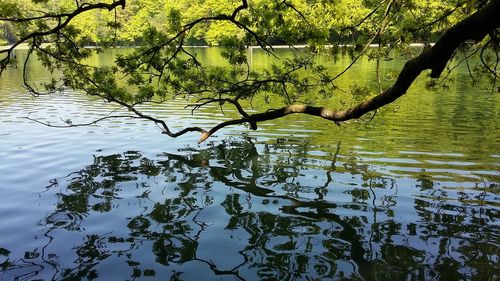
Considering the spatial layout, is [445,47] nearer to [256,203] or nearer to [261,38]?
[261,38]

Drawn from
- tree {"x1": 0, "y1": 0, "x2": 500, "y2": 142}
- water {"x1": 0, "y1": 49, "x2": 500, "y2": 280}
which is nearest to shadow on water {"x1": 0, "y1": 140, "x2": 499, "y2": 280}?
water {"x1": 0, "y1": 49, "x2": 500, "y2": 280}

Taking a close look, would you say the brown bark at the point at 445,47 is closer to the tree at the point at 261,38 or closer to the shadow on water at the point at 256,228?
the tree at the point at 261,38

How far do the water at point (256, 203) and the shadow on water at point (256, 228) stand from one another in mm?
33

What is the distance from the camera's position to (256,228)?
340 inches

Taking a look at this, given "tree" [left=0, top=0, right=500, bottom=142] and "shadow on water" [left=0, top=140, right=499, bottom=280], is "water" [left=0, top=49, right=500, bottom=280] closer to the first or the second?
"shadow on water" [left=0, top=140, right=499, bottom=280]

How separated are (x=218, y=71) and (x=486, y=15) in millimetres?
8550

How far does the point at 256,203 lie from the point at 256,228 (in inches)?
62.5

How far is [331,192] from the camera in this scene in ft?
35.4

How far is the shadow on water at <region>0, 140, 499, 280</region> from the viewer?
6969mm

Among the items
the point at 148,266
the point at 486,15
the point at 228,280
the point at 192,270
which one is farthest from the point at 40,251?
the point at 486,15

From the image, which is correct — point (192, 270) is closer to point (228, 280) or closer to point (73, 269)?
point (228, 280)

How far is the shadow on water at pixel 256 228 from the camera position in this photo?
6969 mm

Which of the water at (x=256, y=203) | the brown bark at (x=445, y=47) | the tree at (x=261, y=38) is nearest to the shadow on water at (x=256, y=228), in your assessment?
the water at (x=256, y=203)

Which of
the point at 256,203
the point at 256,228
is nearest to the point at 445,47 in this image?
the point at 256,228
